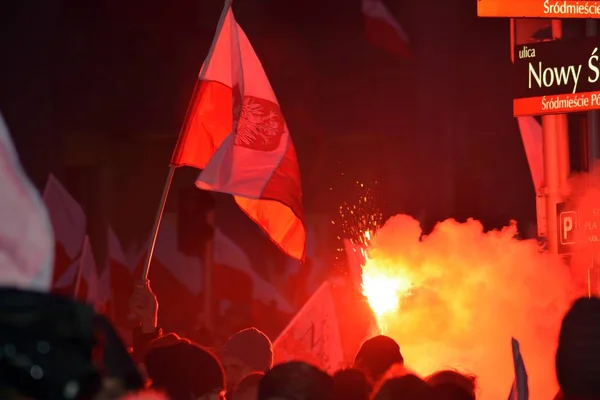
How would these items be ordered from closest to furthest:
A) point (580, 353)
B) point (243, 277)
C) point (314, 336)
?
point (580, 353) < point (314, 336) < point (243, 277)

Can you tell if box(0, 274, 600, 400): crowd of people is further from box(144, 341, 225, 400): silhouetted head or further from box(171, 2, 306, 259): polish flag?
box(171, 2, 306, 259): polish flag

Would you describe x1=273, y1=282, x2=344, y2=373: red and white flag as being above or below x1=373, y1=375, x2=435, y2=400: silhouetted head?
below

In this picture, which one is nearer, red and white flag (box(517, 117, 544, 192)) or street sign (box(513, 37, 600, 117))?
street sign (box(513, 37, 600, 117))

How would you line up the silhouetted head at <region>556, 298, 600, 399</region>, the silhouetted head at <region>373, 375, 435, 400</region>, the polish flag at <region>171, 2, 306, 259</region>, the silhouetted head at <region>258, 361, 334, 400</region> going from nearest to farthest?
1. the silhouetted head at <region>556, 298, 600, 399</region>
2. the silhouetted head at <region>258, 361, 334, 400</region>
3. the silhouetted head at <region>373, 375, 435, 400</region>
4. the polish flag at <region>171, 2, 306, 259</region>

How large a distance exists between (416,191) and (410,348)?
25.7ft

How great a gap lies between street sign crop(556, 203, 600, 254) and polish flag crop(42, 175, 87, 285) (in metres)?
4.32

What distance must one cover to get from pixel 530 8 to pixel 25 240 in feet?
22.7

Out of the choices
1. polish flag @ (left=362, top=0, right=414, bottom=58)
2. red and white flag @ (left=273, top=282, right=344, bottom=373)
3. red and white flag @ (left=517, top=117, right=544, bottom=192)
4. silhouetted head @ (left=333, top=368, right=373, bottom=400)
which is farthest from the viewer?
polish flag @ (left=362, top=0, right=414, bottom=58)

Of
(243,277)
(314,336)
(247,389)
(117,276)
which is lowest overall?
(243,277)

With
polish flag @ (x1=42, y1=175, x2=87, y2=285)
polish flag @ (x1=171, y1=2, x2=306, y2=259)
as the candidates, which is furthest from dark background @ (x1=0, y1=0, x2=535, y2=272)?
polish flag @ (x1=171, y1=2, x2=306, y2=259)

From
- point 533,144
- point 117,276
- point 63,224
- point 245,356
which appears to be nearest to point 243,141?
point 245,356

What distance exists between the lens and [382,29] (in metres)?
15.7

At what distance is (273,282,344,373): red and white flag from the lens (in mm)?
6934

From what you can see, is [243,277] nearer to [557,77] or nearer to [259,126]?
[557,77]
